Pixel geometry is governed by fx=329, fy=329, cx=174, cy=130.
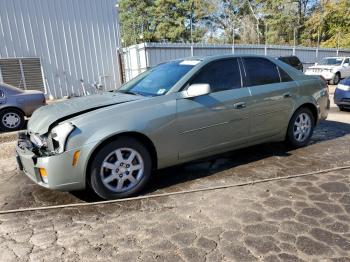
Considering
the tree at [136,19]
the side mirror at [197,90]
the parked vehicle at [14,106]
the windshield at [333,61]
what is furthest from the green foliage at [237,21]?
the side mirror at [197,90]

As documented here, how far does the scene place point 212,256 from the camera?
2.70 meters

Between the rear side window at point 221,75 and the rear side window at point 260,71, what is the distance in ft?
0.71

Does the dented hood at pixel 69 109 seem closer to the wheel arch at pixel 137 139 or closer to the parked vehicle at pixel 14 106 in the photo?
the wheel arch at pixel 137 139

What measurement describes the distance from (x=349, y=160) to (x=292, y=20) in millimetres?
40671

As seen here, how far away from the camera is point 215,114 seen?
4312 millimetres

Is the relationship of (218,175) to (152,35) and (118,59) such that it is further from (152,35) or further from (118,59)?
(152,35)

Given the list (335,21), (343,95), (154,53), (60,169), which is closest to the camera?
(60,169)

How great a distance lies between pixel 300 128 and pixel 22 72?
12.6 m

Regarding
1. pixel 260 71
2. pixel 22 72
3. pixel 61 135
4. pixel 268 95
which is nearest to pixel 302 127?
pixel 268 95

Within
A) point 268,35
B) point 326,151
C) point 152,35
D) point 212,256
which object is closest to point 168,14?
point 152,35

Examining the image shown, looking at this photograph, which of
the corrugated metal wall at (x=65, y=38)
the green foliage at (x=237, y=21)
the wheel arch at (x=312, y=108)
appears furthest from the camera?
the green foliage at (x=237, y=21)

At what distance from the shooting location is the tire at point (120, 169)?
3.63 m

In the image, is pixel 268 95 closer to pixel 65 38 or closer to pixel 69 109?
pixel 69 109

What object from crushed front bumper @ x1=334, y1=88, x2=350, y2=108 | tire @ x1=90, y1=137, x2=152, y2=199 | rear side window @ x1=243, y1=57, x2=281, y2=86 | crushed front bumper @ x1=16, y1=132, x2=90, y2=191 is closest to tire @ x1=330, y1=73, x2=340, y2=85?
crushed front bumper @ x1=334, y1=88, x2=350, y2=108
